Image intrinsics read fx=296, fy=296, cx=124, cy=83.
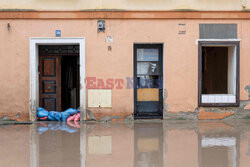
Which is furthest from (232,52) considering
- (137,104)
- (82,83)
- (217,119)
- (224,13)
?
(82,83)

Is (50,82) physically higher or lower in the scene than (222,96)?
higher

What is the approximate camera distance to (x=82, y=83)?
8.63m

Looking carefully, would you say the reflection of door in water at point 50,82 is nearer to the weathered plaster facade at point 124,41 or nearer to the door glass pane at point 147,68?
the weathered plaster facade at point 124,41

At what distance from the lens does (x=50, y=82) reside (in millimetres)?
9523

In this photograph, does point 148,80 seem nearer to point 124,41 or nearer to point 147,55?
point 147,55

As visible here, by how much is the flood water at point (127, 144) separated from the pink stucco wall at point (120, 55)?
2.60ft

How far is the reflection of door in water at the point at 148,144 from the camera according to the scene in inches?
187

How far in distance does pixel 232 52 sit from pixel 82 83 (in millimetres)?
4594

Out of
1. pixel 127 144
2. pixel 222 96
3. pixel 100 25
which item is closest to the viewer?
pixel 127 144

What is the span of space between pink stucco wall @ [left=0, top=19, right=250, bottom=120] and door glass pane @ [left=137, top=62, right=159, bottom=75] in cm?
46

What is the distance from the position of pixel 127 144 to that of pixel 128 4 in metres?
4.44

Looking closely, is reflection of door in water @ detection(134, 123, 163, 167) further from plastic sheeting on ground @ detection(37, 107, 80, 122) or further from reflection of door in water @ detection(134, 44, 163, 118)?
plastic sheeting on ground @ detection(37, 107, 80, 122)

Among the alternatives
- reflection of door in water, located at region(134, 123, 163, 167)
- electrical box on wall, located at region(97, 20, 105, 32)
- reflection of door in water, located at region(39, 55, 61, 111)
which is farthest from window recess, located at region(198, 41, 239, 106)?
reflection of door in water, located at region(39, 55, 61, 111)

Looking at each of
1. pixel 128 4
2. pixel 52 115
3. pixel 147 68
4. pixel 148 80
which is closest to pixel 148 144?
pixel 148 80
